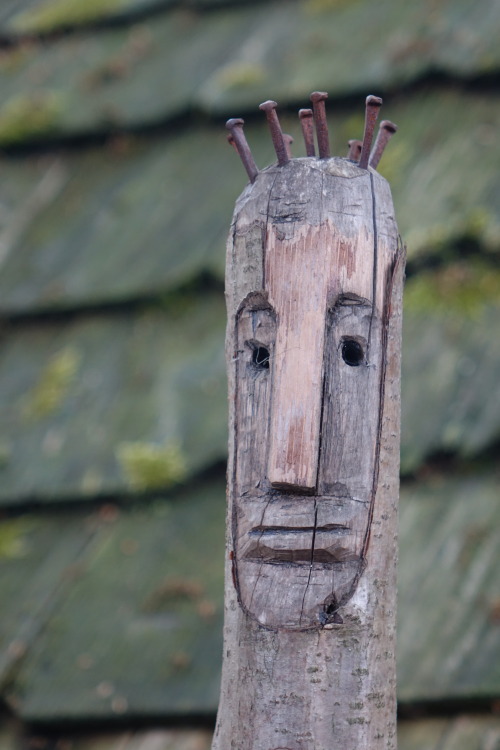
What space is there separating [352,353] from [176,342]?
4.96 ft

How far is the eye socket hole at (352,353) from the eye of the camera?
4.71 feet

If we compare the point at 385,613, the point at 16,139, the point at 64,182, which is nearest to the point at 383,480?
the point at 385,613

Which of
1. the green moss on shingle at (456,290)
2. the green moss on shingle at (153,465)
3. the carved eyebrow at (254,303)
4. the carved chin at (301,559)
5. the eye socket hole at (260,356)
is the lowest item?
the carved chin at (301,559)

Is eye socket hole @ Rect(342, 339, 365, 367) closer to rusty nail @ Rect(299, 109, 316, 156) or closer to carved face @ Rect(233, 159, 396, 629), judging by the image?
carved face @ Rect(233, 159, 396, 629)

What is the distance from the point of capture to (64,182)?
3.50 meters

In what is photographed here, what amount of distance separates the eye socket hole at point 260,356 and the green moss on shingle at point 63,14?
287 centimetres

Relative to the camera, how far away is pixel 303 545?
138cm

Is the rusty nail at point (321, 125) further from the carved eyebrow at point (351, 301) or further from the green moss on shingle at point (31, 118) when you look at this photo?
the green moss on shingle at point (31, 118)

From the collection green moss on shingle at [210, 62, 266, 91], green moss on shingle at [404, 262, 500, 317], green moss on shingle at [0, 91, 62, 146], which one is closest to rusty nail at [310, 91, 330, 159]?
green moss on shingle at [404, 262, 500, 317]

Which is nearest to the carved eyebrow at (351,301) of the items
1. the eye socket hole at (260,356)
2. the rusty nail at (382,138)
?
the eye socket hole at (260,356)

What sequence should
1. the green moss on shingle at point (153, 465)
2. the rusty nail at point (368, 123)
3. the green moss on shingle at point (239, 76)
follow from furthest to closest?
the green moss on shingle at point (239, 76)
the green moss on shingle at point (153, 465)
the rusty nail at point (368, 123)

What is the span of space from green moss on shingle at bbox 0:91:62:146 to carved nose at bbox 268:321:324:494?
2462 millimetres

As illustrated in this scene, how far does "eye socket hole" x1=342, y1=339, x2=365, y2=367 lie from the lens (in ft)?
4.71

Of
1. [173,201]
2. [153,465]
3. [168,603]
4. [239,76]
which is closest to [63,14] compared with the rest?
[239,76]
